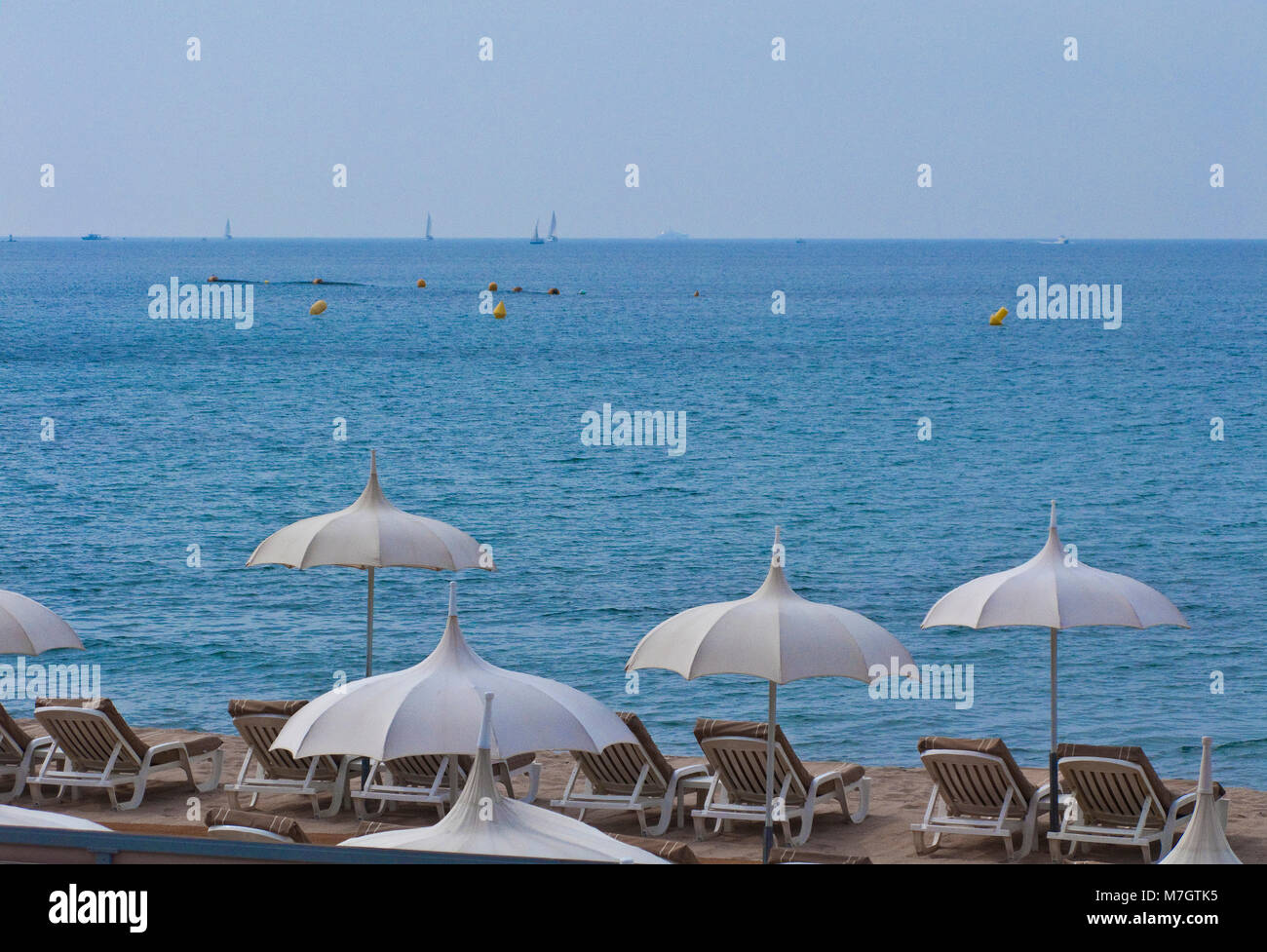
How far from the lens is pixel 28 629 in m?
11.2

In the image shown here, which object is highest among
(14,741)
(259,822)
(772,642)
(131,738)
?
(772,642)

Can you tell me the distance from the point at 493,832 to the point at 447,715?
9.33ft

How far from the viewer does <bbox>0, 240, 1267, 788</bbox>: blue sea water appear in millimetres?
19828

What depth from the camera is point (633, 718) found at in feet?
35.8

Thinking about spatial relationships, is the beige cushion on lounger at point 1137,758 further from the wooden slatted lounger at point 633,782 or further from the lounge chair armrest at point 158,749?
the lounge chair armrest at point 158,749

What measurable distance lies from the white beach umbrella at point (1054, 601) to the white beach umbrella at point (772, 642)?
50.7 inches

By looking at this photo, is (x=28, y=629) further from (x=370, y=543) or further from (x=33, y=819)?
(x=33, y=819)

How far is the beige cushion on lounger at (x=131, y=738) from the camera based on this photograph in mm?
11594

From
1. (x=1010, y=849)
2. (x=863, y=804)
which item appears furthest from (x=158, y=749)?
(x=1010, y=849)

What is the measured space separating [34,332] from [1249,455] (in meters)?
68.8

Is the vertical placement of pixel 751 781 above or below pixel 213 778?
above

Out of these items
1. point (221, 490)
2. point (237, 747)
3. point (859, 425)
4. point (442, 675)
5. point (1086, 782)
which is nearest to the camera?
point (442, 675)
